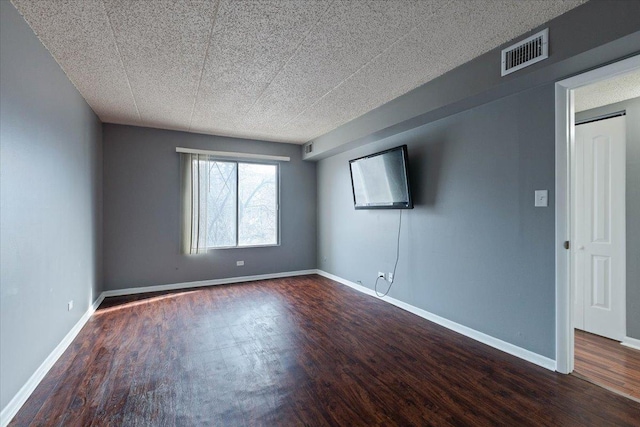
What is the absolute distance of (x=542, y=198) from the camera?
2357 millimetres

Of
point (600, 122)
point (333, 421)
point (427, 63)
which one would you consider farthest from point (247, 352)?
point (600, 122)

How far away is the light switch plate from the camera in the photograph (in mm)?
2332

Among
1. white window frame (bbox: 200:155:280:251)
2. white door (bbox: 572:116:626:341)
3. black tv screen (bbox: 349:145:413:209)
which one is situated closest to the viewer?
white door (bbox: 572:116:626:341)

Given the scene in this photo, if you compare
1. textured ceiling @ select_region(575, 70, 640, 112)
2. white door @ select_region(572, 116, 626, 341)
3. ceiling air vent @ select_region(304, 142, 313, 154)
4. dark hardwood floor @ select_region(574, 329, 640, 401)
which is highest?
ceiling air vent @ select_region(304, 142, 313, 154)

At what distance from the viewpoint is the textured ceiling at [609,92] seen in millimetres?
2529

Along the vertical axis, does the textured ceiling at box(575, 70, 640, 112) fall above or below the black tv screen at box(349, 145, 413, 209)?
above

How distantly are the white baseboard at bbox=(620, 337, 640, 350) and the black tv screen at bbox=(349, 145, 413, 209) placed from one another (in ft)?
7.61

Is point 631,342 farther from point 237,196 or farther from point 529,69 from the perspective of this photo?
point 237,196

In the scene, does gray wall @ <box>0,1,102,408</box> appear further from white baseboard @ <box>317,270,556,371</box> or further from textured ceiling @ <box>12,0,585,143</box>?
white baseboard @ <box>317,270,556,371</box>

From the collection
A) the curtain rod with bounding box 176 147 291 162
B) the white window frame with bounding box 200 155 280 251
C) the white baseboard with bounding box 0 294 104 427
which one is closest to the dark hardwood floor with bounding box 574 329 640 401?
the white baseboard with bounding box 0 294 104 427

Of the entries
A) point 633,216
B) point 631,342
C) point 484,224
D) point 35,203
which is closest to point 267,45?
point 35,203

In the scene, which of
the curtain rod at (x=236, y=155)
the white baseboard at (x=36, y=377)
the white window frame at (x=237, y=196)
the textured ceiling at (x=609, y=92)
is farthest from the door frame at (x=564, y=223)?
the white window frame at (x=237, y=196)

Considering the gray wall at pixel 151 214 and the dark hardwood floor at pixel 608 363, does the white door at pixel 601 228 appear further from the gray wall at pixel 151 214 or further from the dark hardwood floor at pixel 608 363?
the gray wall at pixel 151 214

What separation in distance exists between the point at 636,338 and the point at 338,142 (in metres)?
3.91
